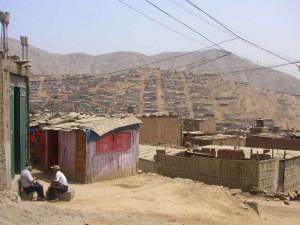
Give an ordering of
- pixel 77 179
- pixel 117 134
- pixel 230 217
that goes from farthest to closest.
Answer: pixel 117 134, pixel 77 179, pixel 230 217

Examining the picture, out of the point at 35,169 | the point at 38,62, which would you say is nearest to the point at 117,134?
the point at 35,169

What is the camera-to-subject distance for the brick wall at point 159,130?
98.7ft

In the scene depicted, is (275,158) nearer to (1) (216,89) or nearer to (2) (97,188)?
(2) (97,188)

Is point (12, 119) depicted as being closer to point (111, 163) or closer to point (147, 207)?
point (147, 207)

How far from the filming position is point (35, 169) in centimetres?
1753

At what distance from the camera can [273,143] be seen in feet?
88.6

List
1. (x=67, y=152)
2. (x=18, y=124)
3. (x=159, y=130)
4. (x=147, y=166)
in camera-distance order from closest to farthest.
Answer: (x=18, y=124), (x=67, y=152), (x=147, y=166), (x=159, y=130)

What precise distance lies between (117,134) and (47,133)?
9.46ft

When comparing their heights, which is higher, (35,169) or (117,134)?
(117,134)

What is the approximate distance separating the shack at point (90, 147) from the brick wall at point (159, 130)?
11964mm

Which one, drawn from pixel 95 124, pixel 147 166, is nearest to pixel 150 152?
pixel 147 166

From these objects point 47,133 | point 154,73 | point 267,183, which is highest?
point 154,73

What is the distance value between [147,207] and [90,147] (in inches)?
164

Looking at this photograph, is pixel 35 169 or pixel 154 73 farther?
pixel 154 73
